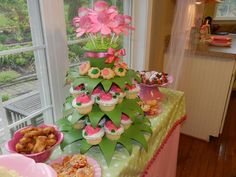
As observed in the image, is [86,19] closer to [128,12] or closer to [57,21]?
[57,21]

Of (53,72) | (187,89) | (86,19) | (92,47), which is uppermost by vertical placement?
(86,19)

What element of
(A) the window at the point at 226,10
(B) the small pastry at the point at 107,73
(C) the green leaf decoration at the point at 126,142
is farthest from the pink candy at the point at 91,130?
(A) the window at the point at 226,10

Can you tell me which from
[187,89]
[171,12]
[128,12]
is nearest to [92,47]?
[128,12]

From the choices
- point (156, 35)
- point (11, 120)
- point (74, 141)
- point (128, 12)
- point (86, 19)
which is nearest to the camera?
point (86, 19)

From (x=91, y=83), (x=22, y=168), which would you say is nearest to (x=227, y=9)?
(x=91, y=83)

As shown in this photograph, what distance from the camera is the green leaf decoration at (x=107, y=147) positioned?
32.0 inches

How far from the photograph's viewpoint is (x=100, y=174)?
0.77m

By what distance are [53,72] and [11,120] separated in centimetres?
29

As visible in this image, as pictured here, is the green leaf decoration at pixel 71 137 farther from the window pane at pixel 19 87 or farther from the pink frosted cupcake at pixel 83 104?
the window pane at pixel 19 87

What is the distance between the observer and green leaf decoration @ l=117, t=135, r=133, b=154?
85 centimetres

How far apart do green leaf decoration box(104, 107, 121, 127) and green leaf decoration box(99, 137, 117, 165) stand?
0.10m

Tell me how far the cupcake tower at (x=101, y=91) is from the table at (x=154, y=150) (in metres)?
0.04

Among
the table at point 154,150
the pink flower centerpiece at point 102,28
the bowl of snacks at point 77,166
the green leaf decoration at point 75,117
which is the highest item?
the pink flower centerpiece at point 102,28

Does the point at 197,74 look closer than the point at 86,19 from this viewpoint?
No
